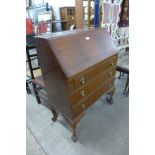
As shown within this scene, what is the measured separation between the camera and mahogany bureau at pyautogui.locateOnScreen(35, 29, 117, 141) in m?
1.14

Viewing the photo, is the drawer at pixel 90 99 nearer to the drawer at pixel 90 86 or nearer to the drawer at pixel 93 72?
the drawer at pixel 90 86

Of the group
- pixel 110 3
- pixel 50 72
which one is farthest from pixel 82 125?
pixel 110 3

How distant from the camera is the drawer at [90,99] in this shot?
1.38 metres

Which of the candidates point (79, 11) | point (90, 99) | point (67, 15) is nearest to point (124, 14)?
point (79, 11)

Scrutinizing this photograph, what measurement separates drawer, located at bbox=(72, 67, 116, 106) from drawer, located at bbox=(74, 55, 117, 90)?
0.06 metres

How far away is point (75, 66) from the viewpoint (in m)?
1.19

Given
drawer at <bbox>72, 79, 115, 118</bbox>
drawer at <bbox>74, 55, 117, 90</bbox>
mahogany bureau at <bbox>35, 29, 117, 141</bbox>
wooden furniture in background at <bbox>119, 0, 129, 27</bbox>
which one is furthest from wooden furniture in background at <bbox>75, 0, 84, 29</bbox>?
drawer at <bbox>72, 79, 115, 118</bbox>

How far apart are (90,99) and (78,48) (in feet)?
1.95

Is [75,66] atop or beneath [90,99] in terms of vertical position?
atop

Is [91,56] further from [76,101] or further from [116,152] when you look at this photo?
[116,152]

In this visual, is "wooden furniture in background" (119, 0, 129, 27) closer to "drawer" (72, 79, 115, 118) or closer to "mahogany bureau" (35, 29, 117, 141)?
"mahogany bureau" (35, 29, 117, 141)

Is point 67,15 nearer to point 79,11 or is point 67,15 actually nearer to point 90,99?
point 79,11

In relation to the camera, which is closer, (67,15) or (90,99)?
(90,99)
